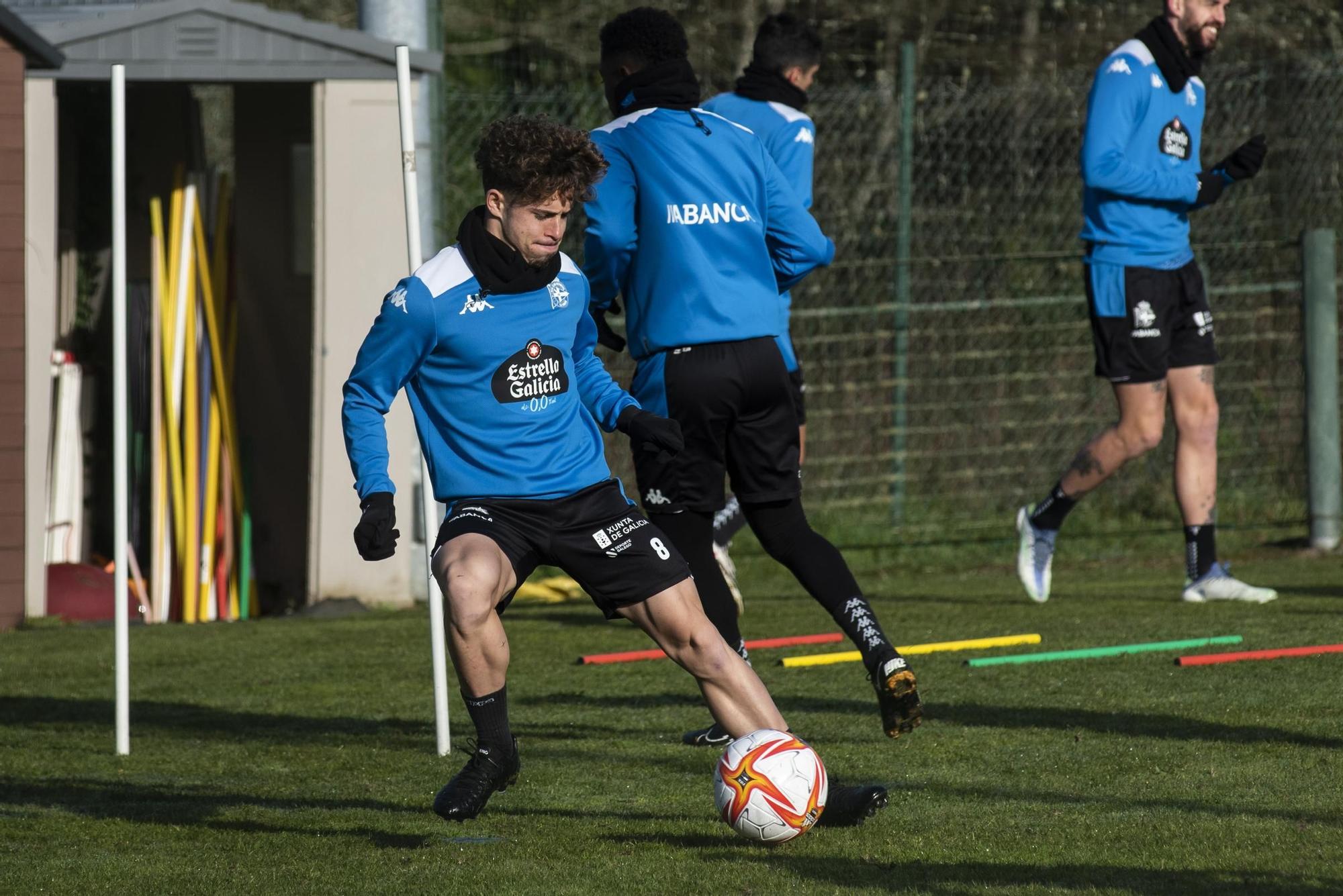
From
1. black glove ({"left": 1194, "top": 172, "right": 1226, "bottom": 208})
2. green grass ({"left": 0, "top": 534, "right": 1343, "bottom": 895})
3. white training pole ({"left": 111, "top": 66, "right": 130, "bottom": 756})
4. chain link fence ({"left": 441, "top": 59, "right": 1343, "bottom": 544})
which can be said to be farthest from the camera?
Result: chain link fence ({"left": 441, "top": 59, "right": 1343, "bottom": 544})

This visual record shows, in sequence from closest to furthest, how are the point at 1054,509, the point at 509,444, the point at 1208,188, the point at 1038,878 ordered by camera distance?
the point at 1038,878 < the point at 509,444 < the point at 1208,188 < the point at 1054,509

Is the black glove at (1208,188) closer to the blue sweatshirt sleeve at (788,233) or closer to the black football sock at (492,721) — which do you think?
the blue sweatshirt sleeve at (788,233)

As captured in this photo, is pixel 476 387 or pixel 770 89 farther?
pixel 770 89

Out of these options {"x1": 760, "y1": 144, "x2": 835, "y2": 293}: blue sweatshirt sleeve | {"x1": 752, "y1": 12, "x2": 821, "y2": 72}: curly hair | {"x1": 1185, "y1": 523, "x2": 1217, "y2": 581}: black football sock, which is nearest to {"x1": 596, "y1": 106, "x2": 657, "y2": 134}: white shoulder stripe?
{"x1": 760, "y1": 144, "x2": 835, "y2": 293}: blue sweatshirt sleeve

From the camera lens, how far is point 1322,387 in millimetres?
9898

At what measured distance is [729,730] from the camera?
4340 millimetres

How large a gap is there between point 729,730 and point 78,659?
439 cm

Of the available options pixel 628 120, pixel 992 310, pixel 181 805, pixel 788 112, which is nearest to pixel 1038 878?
pixel 181 805

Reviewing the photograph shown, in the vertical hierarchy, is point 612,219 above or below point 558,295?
above

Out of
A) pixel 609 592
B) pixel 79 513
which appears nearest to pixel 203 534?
pixel 79 513

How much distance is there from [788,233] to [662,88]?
0.55m

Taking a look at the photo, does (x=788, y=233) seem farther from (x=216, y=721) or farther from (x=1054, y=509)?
(x=1054, y=509)

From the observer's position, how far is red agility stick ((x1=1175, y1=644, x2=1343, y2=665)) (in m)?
6.25

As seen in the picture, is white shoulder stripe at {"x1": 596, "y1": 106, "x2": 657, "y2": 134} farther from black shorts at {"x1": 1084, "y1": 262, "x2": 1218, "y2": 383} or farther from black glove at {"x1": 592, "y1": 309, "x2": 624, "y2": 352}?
black shorts at {"x1": 1084, "y1": 262, "x2": 1218, "y2": 383}
